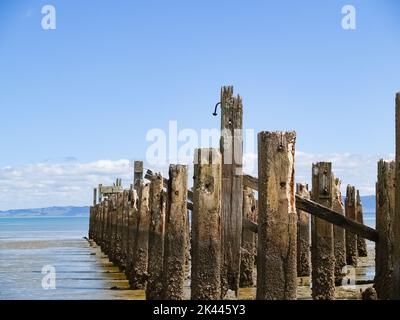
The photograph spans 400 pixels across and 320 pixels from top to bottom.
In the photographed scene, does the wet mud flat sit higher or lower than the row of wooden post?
lower

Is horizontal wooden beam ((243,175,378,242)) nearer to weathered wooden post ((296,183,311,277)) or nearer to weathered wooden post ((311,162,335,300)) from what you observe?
weathered wooden post ((311,162,335,300))

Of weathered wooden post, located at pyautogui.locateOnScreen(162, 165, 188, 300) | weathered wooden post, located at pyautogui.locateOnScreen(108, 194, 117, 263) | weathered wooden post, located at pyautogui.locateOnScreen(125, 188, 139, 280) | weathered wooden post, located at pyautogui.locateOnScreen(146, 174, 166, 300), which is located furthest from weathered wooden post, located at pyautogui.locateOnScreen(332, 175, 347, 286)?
weathered wooden post, located at pyautogui.locateOnScreen(108, 194, 117, 263)

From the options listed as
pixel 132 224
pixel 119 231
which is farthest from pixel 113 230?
pixel 132 224

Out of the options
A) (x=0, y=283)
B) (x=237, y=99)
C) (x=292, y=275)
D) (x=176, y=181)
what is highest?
(x=237, y=99)

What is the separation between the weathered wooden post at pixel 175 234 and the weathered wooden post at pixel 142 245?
3769 mm

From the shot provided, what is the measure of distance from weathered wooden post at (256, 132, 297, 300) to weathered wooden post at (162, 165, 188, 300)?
6.61ft

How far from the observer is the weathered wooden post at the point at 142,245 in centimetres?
1326

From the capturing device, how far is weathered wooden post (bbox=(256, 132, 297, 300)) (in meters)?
7.45

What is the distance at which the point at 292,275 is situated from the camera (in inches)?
294

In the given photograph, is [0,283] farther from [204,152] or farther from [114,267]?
[204,152]

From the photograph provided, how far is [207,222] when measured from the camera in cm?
843
